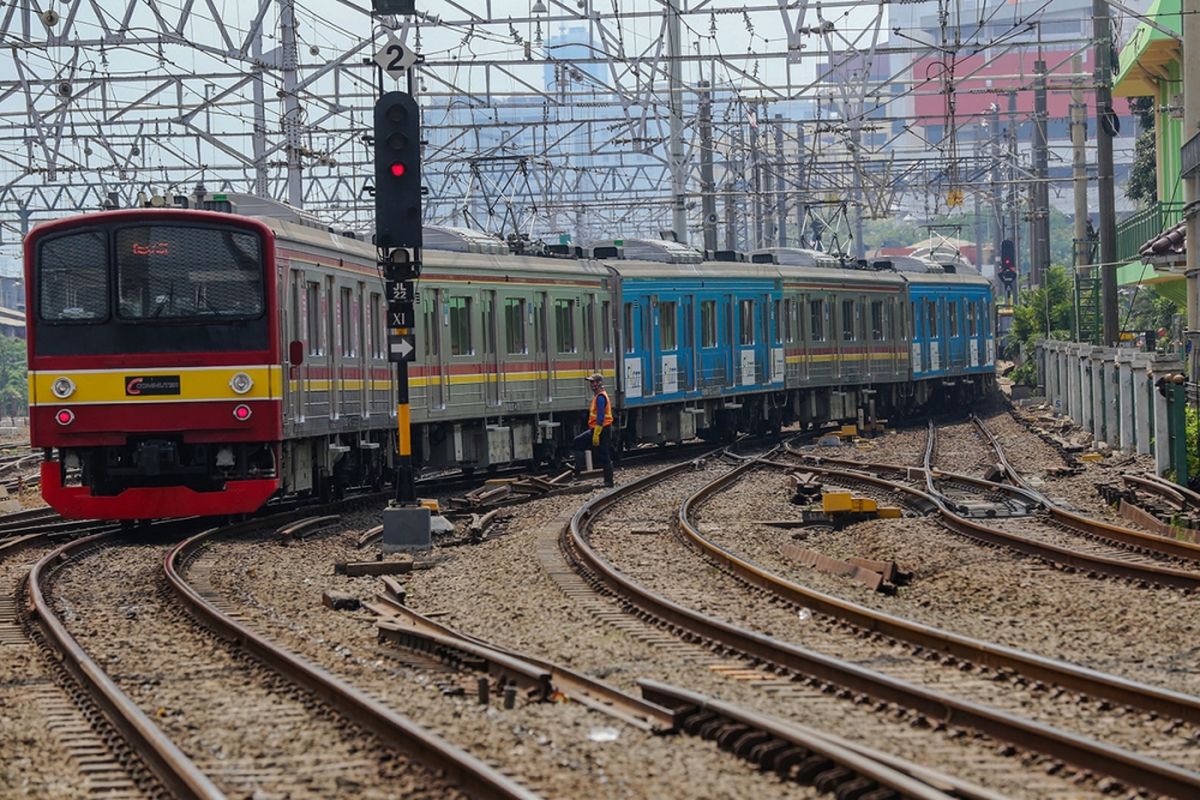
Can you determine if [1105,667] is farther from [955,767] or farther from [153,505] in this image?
[153,505]

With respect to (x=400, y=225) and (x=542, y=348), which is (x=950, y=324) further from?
(x=400, y=225)

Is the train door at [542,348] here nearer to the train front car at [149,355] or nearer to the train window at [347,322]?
the train window at [347,322]

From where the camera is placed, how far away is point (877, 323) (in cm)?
3541

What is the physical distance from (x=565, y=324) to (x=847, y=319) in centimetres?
1062

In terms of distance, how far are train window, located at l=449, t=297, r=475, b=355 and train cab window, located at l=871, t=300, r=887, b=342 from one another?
14364 millimetres

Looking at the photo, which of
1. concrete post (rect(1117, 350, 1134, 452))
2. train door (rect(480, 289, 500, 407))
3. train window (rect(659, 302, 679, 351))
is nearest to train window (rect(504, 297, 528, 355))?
train door (rect(480, 289, 500, 407))

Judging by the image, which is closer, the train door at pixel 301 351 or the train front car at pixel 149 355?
the train front car at pixel 149 355

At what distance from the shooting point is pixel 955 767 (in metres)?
6.62

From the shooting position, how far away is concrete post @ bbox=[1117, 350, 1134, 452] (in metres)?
22.5

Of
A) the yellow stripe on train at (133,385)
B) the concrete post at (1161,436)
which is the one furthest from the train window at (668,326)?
the yellow stripe on train at (133,385)

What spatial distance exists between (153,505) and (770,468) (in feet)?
31.9

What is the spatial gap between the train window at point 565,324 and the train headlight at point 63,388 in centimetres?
950

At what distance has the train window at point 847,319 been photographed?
113ft

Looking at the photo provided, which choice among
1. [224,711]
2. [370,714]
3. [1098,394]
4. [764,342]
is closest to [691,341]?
[764,342]
